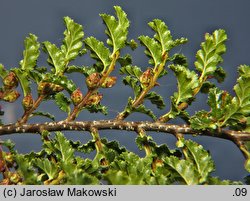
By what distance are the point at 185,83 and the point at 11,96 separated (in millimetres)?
1467

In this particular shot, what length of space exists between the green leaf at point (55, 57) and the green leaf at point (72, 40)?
0.19ft

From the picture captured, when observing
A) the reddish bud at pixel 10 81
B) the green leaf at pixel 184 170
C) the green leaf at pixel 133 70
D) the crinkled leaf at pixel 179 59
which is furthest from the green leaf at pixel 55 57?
the green leaf at pixel 184 170

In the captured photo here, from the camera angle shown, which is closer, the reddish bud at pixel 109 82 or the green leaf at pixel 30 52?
the reddish bud at pixel 109 82

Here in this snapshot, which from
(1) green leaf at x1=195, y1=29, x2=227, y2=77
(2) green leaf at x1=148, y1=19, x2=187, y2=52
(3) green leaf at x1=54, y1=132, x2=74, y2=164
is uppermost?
(2) green leaf at x1=148, y1=19, x2=187, y2=52

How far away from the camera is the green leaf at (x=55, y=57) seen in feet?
13.5

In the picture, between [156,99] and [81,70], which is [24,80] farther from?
[156,99]

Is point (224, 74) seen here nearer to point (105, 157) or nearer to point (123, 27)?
point (123, 27)

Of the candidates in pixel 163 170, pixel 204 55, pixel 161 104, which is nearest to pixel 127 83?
pixel 161 104

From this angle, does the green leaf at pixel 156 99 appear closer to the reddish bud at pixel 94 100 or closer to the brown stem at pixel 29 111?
the reddish bud at pixel 94 100

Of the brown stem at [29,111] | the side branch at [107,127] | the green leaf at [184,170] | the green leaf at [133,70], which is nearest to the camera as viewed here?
the green leaf at [184,170]

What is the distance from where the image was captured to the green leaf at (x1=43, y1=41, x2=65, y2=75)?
4.11 metres

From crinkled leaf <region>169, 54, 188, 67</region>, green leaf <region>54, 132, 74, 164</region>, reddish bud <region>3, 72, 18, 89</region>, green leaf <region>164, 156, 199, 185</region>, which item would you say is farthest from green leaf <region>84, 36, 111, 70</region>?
green leaf <region>164, 156, 199, 185</region>

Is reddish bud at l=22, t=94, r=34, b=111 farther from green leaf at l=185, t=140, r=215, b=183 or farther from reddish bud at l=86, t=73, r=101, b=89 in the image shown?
green leaf at l=185, t=140, r=215, b=183

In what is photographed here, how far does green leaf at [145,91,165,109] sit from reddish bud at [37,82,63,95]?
0.74 metres
